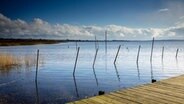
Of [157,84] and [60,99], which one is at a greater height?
[157,84]

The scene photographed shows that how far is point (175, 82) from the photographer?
12.7 metres

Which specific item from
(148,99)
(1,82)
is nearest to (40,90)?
(1,82)

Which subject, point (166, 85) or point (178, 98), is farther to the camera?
point (166, 85)

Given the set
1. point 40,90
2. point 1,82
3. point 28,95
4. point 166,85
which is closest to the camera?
point 166,85

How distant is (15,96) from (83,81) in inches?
306

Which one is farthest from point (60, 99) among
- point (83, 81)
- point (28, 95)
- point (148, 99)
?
point (148, 99)

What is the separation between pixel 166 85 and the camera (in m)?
11.9

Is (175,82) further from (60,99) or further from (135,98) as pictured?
(60,99)

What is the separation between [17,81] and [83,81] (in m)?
6.85

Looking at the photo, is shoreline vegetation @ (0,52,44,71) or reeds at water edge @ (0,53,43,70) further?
reeds at water edge @ (0,53,43,70)

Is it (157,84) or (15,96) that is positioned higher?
(157,84)

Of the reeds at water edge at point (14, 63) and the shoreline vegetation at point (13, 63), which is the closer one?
the shoreline vegetation at point (13, 63)

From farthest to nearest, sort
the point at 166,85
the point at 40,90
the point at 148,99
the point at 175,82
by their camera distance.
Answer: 1. the point at 40,90
2. the point at 175,82
3. the point at 166,85
4. the point at 148,99

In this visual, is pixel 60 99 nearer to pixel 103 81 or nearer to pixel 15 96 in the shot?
pixel 15 96
